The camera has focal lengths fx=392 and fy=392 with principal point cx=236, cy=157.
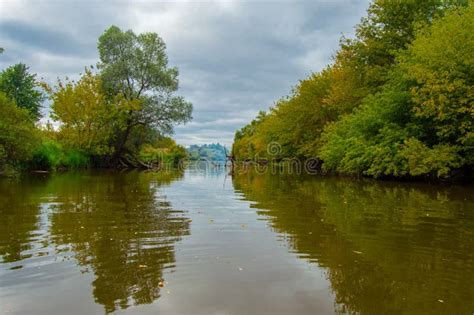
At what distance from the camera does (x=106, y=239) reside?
743 cm

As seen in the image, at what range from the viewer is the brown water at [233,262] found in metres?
4.46

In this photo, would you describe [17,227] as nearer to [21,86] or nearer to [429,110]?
[429,110]

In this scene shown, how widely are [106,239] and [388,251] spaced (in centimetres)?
514

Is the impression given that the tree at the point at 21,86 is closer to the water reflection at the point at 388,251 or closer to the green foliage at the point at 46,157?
the green foliage at the point at 46,157

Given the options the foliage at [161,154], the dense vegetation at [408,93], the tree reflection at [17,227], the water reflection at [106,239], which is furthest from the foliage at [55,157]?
the dense vegetation at [408,93]

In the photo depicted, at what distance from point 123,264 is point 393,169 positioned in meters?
20.5

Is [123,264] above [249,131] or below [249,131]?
below

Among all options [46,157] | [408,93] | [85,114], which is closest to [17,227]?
[408,93]

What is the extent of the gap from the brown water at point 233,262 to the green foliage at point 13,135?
1579cm

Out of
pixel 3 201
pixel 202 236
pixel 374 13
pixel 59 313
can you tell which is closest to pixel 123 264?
pixel 59 313

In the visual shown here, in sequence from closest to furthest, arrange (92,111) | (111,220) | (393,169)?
(111,220), (393,169), (92,111)

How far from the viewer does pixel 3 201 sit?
41.3 feet

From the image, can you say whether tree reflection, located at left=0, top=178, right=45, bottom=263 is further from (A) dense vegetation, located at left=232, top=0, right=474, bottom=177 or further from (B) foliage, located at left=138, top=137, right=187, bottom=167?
(B) foliage, located at left=138, top=137, right=187, bottom=167

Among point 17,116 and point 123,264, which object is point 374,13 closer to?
point 17,116
